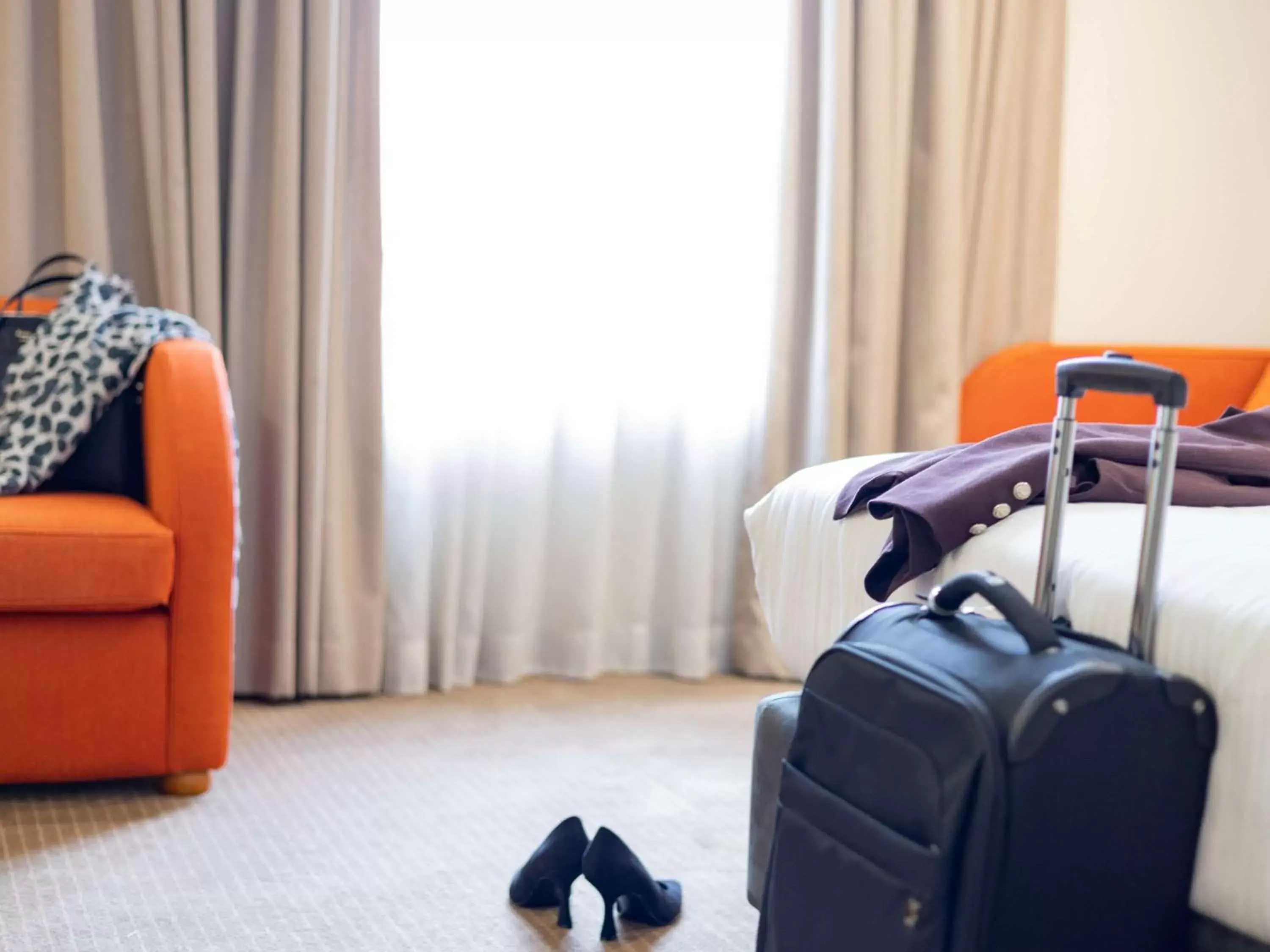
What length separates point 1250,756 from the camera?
1160 mm

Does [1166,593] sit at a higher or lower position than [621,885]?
higher

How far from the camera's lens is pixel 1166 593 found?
4.19ft

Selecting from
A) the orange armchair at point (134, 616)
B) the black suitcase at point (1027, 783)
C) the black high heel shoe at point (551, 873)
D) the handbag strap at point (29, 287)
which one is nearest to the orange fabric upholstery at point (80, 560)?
the orange armchair at point (134, 616)

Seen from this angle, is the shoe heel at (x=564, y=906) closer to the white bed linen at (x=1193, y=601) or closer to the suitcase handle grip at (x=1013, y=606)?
the white bed linen at (x=1193, y=601)

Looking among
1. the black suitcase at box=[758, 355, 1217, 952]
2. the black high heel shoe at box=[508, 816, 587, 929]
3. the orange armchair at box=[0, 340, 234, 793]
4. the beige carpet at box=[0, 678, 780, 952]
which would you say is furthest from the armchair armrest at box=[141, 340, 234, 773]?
the black suitcase at box=[758, 355, 1217, 952]

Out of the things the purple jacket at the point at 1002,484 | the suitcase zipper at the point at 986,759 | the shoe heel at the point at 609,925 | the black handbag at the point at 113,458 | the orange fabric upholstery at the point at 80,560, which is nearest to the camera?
the suitcase zipper at the point at 986,759

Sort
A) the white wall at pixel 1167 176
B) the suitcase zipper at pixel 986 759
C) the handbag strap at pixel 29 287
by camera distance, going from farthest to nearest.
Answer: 1. the white wall at pixel 1167 176
2. the handbag strap at pixel 29 287
3. the suitcase zipper at pixel 986 759

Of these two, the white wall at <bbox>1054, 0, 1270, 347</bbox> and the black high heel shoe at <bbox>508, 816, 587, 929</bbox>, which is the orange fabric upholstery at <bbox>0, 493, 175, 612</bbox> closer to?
the black high heel shoe at <bbox>508, 816, 587, 929</bbox>

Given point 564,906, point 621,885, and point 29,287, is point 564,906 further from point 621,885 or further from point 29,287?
point 29,287

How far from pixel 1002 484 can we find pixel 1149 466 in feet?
0.96

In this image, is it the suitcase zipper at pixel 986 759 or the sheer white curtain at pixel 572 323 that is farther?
the sheer white curtain at pixel 572 323

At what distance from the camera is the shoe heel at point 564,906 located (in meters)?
1.82

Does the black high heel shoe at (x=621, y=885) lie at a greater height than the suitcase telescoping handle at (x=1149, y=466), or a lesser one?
lesser

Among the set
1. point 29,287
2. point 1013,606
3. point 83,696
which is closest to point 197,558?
point 83,696
